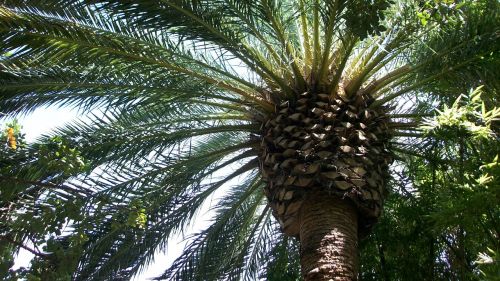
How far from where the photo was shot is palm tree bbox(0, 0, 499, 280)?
5.92 metres

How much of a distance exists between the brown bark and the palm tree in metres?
0.01

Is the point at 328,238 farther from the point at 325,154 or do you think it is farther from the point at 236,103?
the point at 236,103

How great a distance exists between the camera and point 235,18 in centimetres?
690

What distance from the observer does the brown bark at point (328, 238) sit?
5.44 m

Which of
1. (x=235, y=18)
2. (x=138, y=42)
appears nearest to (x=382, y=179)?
(x=235, y=18)

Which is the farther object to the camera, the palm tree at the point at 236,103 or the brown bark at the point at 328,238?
the palm tree at the point at 236,103

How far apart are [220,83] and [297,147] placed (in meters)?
1.32

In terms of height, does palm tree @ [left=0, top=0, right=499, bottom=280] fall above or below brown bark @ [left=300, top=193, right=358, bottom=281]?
above

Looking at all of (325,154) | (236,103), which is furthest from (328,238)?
(236,103)

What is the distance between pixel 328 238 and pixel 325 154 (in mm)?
858

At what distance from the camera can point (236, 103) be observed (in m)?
7.58

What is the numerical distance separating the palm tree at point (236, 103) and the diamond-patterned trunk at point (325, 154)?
0.02 m

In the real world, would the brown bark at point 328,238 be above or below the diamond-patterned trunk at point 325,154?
below

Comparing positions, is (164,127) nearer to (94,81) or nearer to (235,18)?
(94,81)
